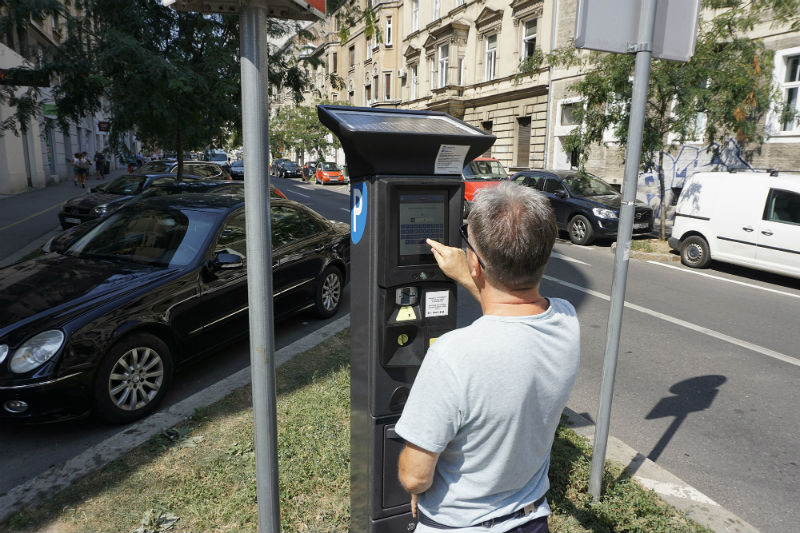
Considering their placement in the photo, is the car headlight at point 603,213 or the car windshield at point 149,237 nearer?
the car windshield at point 149,237

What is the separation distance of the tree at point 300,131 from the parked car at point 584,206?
27.1 metres

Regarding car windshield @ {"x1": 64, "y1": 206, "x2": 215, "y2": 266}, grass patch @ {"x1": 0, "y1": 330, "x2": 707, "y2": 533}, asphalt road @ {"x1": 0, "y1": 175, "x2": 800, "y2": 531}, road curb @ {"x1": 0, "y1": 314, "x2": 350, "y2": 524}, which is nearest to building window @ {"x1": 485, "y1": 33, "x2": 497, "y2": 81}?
asphalt road @ {"x1": 0, "y1": 175, "x2": 800, "y2": 531}

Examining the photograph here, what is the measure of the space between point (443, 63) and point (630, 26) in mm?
29029

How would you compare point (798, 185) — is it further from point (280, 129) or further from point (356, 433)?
point (280, 129)

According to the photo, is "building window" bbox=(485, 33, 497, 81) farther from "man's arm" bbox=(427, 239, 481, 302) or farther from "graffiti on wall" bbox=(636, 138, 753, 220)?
"man's arm" bbox=(427, 239, 481, 302)

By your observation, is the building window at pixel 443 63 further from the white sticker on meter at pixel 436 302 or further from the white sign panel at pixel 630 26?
the white sticker on meter at pixel 436 302

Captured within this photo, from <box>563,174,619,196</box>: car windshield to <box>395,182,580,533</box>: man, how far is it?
39.7ft

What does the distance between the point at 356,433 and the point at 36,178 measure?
27156 mm

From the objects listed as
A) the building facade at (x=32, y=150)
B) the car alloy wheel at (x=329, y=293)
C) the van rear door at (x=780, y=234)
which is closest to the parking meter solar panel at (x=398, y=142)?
the car alloy wheel at (x=329, y=293)

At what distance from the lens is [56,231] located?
12.5 m

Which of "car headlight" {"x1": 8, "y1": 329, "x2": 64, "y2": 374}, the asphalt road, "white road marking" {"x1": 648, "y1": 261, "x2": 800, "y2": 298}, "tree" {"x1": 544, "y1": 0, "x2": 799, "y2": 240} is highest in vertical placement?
"tree" {"x1": 544, "y1": 0, "x2": 799, "y2": 240}

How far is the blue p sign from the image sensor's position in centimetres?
213

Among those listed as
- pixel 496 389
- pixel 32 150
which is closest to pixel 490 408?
pixel 496 389

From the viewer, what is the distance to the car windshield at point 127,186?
1245 cm
